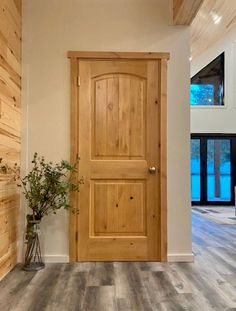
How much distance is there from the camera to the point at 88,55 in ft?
11.0

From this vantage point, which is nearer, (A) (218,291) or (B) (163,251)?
(A) (218,291)

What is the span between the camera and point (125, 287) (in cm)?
258

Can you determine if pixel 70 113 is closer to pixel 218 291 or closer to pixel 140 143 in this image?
pixel 140 143

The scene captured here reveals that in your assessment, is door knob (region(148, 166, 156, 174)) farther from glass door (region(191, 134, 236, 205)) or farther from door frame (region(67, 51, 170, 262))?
glass door (region(191, 134, 236, 205))

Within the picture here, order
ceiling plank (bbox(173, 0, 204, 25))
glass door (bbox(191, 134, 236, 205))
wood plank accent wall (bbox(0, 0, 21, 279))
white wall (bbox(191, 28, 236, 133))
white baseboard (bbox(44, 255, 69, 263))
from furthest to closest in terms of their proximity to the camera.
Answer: white wall (bbox(191, 28, 236, 133))
glass door (bbox(191, 134, 236, 205))
white baseboard (bbox(44, 255, 69, 263))
ceiling plank (bbox(173, 0, 204, 25))
wood plank accent wall (bbox(0, 0, 21, 279))

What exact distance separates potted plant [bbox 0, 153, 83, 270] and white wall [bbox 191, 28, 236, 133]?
21.5ft

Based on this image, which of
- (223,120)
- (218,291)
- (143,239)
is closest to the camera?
(218,291)

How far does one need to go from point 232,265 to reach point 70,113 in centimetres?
215

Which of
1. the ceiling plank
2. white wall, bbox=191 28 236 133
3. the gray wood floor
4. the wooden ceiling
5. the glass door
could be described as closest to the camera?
the gray wood floor

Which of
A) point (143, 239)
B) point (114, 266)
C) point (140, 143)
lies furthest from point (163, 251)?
point (140, 143)

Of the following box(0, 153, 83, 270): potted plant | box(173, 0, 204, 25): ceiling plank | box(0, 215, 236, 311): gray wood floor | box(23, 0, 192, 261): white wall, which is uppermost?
box(173, 0, 204, 25): ceiling plank

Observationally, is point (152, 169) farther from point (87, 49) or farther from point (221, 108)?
point (221, 108)

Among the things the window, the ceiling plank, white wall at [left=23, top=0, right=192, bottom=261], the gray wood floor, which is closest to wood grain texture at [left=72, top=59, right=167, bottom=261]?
white wall at [left=23, top=0, right=192, bottom=261]

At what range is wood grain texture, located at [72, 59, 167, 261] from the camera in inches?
131
